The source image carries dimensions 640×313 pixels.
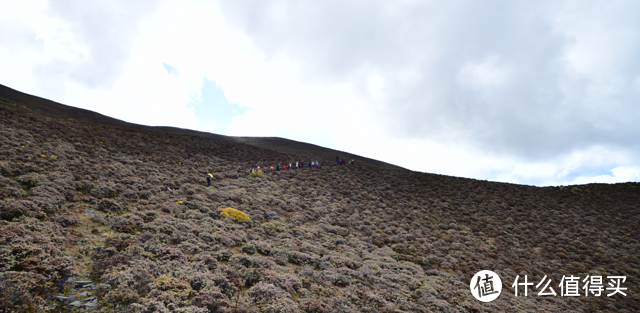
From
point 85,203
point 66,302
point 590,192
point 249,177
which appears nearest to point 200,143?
point 249,177

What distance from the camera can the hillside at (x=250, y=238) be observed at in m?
7.22

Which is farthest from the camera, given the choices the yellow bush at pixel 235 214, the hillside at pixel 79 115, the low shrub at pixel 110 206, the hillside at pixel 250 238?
the hillside at pixel 79 115

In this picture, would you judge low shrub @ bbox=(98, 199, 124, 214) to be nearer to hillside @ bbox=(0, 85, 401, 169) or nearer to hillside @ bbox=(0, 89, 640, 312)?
hillside @ bbox=(0, 89, 640, 312)

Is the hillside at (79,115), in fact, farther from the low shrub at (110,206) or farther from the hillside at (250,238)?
the low shrub at (110,206)

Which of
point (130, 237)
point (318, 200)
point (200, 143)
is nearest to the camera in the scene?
point (130, 237)

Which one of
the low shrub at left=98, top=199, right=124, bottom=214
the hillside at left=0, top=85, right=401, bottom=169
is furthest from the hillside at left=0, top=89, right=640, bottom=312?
the hillside at left=0, top=85, right=401, bottom=169

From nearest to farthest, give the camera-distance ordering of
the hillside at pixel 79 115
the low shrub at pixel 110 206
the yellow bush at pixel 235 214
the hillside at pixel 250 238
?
the hillside at pixel 250 238, the low shrub at pixel 110 206, the yellow bush at pixel 235 214, the hillside at pixel 79 115

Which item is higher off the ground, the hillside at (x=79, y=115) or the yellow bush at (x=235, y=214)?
the hillside at (x=79, y=115)

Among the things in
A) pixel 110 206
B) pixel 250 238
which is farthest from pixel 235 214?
pixel 110 206

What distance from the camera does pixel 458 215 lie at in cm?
2638

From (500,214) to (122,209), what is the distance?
111 feet

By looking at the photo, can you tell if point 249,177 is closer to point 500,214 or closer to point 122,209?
point 122,209

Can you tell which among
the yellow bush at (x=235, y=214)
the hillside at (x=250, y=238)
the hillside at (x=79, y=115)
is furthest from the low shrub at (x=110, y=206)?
the hillside at (x=79, y=115)

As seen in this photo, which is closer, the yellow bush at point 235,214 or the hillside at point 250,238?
the hillside at point 250,238
